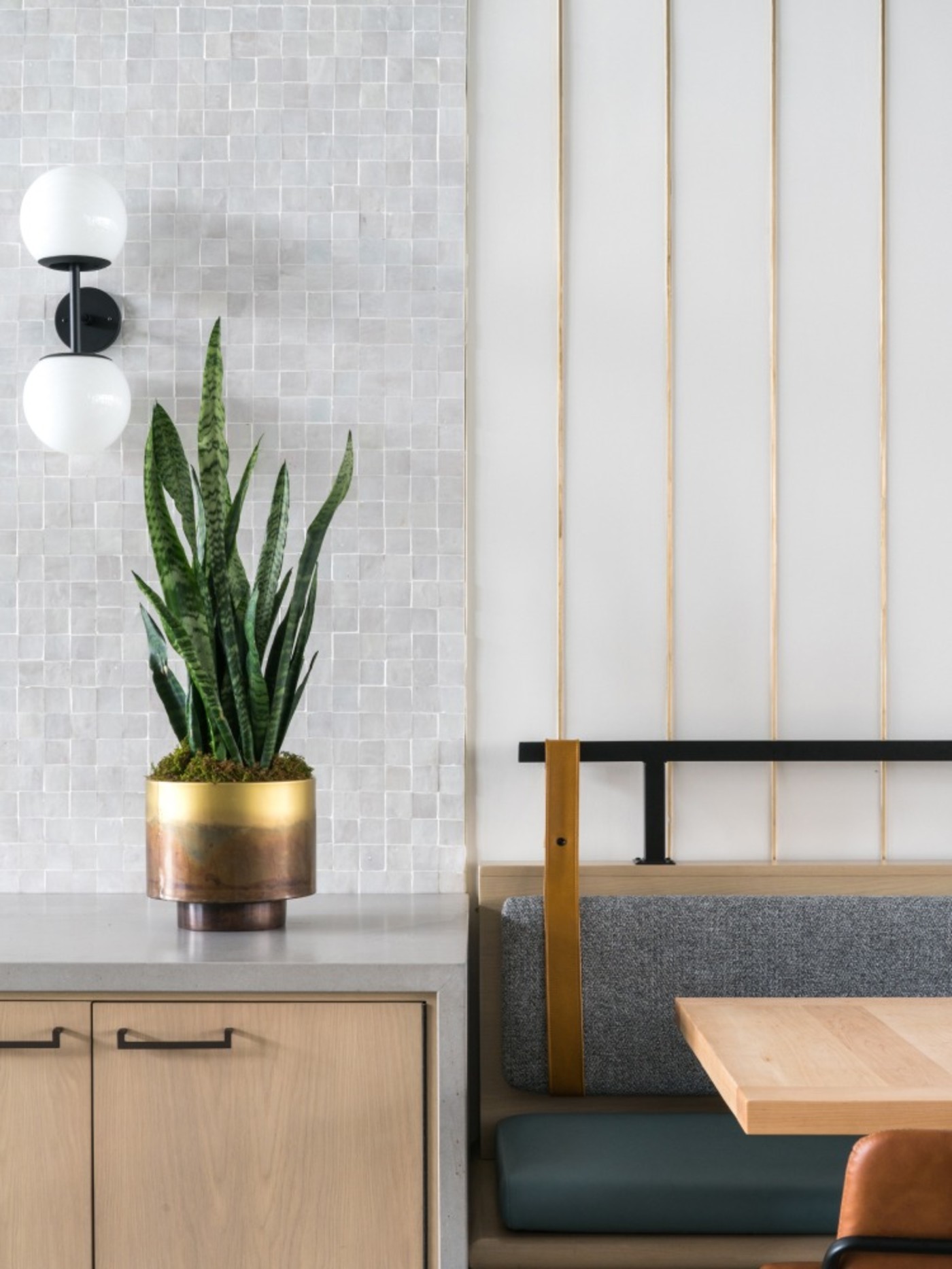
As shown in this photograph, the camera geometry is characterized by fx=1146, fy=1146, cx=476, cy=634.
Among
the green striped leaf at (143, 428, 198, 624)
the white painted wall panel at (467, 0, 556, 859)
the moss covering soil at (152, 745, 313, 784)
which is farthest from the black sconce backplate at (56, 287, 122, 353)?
the moss covering soil at (152, 745, 313, 784)

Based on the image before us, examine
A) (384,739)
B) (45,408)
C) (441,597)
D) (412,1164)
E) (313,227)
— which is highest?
(313,227)

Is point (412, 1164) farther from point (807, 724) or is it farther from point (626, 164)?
point (626, 164)

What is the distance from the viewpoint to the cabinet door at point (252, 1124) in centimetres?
138

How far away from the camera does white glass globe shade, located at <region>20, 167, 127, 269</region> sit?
171cm

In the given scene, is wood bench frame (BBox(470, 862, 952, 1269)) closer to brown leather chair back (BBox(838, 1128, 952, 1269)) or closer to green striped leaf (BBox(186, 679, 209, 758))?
green striped leaf (BBox(186, 679, 209, 758))

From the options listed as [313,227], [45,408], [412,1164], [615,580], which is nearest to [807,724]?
[615,580]

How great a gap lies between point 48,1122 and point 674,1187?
2.51 feet

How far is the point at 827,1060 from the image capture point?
121 cm

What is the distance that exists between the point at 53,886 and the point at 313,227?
45.8 inches

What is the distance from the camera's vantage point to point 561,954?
1.71 m

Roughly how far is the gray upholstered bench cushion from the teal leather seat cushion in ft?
0.63

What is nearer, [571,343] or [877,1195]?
[877,1195]

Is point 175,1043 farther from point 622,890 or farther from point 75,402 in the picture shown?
point 75,402

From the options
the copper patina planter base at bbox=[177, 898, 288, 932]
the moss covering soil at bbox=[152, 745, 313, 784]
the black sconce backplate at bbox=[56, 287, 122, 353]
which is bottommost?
the copper patina planter base at bbox=[177, 898, 288, 932]
